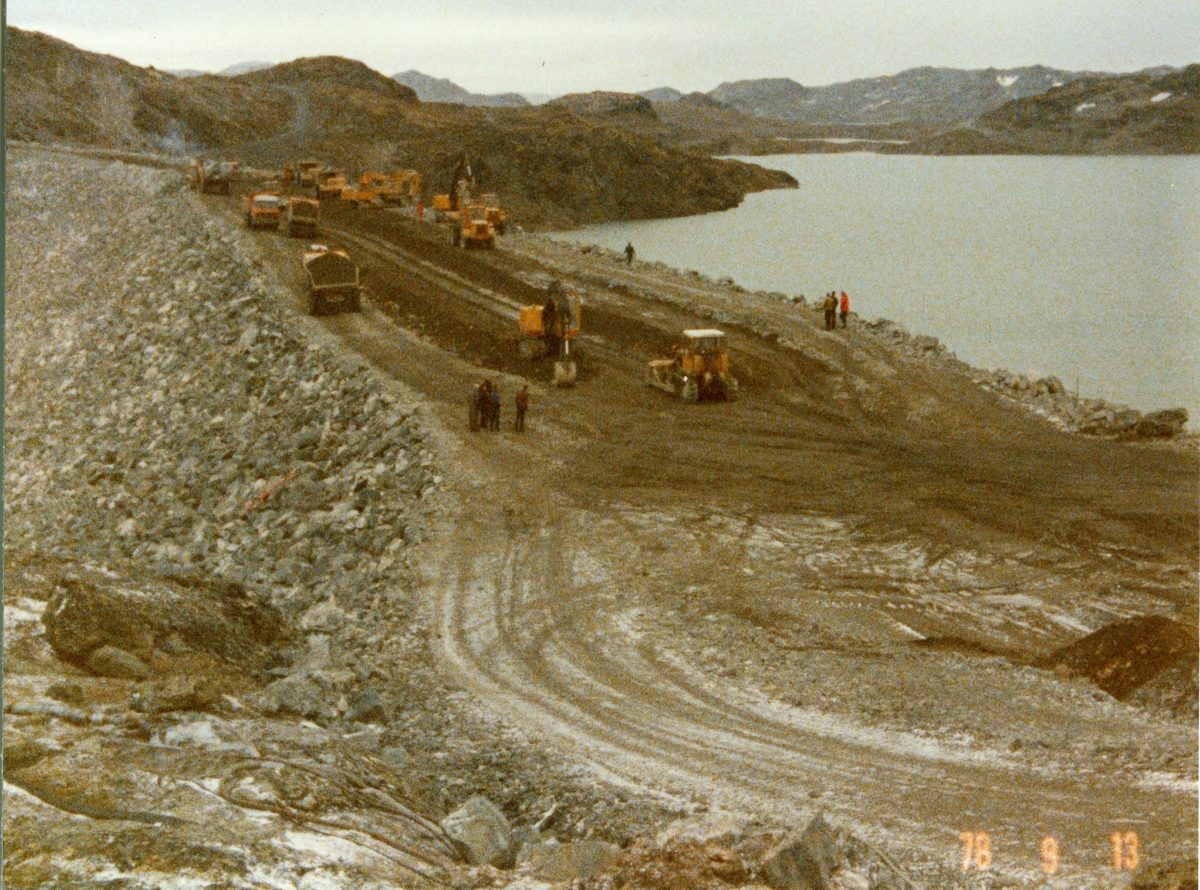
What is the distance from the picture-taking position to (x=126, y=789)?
11.2 m

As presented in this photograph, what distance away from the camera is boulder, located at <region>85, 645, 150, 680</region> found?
15297mm

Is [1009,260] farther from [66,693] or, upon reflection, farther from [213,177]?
[66,693]

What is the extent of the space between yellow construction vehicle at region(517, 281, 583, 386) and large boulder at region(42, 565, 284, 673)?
48.7 feet

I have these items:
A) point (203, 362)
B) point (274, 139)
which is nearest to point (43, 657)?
point (203, 362)

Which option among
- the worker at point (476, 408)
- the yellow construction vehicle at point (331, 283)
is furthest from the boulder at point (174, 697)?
the yellow construction vehicle at point (331, 283)

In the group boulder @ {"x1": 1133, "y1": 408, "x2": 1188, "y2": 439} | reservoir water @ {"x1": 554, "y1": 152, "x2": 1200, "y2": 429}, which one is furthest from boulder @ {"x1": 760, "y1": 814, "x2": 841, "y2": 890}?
reservoir water @ {"x1": 554, "y1": 152, "x2": 1200, "y2": 429}

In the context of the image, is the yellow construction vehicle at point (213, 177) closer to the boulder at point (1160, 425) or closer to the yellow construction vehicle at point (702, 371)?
the yellow construction vehicle at point (702, 371)

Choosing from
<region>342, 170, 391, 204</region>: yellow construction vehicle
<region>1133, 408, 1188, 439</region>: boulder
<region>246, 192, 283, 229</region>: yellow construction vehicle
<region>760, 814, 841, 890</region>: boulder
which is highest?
<region>342, 170, 391, 204</region>: yellow construction vehicle

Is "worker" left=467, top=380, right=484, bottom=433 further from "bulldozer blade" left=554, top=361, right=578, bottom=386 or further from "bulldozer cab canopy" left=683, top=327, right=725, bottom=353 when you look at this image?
"bulldozer cab canopy" left=683, top=327, right=725, bottom=353

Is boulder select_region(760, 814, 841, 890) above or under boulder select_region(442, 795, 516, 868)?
above

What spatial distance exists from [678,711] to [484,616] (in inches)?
176

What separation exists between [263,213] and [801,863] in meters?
43.2

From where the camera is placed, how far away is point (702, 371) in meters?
29.2

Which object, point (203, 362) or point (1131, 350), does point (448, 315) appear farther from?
point (1131, 350)
